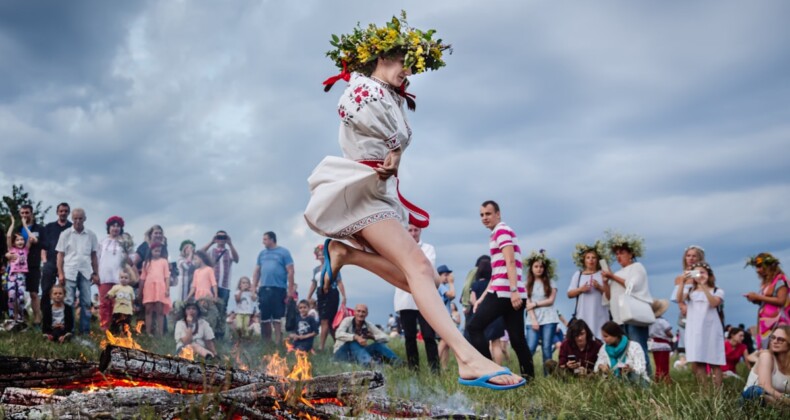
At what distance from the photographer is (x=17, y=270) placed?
12.3 metres

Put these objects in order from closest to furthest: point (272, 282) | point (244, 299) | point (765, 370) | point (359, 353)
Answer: point (765, 370) → point (359, 353) → point (272, 282) → point (244, 299)

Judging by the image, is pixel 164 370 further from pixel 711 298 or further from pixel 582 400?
pixel 711 298

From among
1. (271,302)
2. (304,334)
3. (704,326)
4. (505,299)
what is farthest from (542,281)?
(271,302)

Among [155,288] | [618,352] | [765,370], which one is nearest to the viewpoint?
[765,370]

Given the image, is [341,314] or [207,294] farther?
[341,314]

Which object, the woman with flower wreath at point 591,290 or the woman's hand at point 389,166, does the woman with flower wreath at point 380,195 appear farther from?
the woman with flower wreath at point 591,290

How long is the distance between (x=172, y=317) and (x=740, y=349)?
36.2 ft

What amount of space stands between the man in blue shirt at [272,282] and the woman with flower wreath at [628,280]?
6264mm

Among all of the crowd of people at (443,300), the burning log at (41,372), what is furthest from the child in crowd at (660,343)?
the burning log at (41,372)

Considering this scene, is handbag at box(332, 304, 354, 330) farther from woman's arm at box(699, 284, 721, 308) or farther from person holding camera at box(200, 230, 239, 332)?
woman's arm at box(699, 284, 721, 308)

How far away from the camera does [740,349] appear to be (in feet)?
42.7

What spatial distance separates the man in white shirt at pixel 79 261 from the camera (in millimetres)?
11516

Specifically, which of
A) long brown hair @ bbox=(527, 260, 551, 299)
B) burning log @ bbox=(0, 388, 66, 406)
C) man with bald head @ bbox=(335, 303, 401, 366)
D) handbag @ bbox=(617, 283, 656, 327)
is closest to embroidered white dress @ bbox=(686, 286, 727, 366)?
handbag @ bbox=(617, 283, 656, 327)

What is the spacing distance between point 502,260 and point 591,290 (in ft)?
9.04
